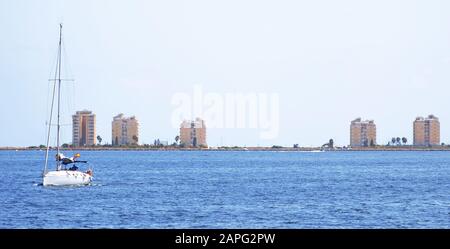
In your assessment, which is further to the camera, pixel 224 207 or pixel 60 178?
pixel 60 178

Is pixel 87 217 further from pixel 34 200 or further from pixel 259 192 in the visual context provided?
pixel 259 192

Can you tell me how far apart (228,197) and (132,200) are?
6021 millimetres

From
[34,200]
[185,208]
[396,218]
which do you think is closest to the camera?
[396,218]

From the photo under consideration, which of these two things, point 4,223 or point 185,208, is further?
point 185,208

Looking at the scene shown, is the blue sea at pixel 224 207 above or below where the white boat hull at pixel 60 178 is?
below

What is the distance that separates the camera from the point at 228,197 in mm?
51500

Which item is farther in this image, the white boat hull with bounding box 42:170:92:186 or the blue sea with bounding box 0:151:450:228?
the white boat hull with bounding box 42:170:92:186

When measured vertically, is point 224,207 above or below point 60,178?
below

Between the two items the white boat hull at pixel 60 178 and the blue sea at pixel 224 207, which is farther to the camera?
the white boat hull at pixel 60 178

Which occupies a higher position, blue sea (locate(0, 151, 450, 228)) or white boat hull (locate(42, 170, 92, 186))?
white boat hull (locate(42, 170, 92, 186))
